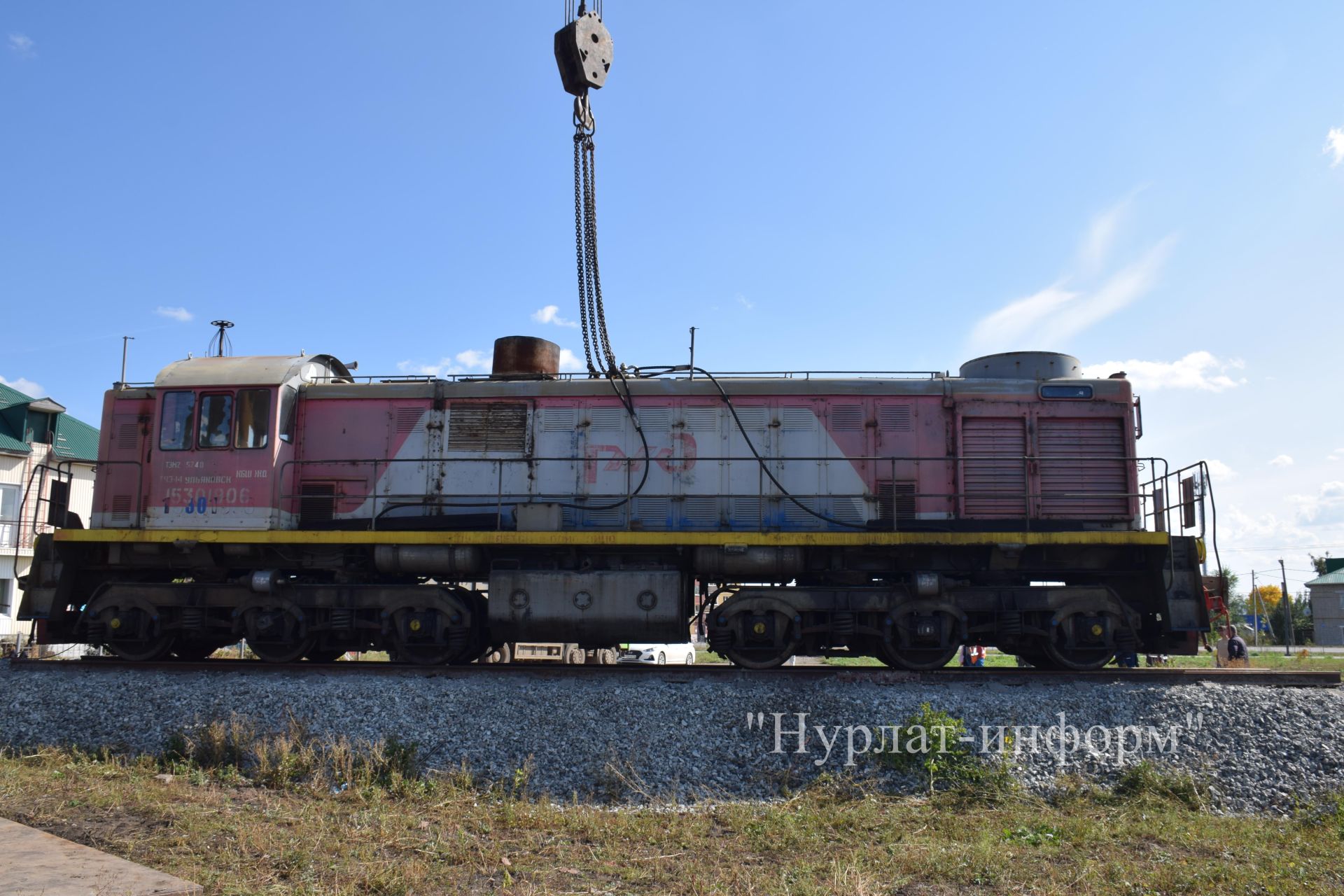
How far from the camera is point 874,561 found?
35.3ft

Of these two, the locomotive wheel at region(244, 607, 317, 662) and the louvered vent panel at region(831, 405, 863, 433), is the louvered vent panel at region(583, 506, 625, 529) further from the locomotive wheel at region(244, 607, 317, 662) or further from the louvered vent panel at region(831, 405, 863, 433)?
the locomotive wheel at region(244, 607, 317, 662)

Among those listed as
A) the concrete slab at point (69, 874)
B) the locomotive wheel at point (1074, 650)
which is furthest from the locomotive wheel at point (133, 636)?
the locomotive wheel at point (1074, 650)

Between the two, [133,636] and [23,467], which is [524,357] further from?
[23,467]

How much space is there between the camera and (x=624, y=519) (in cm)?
1141

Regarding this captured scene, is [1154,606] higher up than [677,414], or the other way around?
[677,414]

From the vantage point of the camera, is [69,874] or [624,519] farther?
[624,519]

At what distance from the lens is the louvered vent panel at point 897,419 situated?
37.7 ft

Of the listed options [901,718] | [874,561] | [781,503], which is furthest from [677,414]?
[901,718]

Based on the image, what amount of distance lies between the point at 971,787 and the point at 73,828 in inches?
276

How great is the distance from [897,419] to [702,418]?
8.08 feet

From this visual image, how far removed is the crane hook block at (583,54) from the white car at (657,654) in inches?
505

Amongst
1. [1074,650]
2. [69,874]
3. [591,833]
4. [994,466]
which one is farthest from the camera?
[994,466]

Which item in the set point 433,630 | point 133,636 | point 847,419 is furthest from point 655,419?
point 133,636

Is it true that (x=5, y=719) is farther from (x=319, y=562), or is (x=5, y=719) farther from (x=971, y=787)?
(x=971, y=787)
